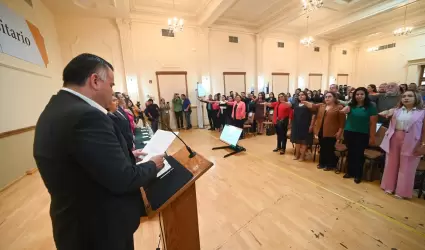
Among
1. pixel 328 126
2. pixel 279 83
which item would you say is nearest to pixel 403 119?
pixel 328 126

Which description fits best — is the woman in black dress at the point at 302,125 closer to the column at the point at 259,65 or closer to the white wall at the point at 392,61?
the column at the point at 259,65

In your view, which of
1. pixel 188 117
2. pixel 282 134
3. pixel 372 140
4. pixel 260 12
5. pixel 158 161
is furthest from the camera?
pixel 188 117

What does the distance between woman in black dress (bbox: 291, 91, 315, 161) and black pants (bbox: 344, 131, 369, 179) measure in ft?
2.48

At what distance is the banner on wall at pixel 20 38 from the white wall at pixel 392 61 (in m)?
16.7

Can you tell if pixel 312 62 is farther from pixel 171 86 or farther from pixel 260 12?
pixel 171 86

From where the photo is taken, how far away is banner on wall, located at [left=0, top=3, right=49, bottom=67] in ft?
10.1

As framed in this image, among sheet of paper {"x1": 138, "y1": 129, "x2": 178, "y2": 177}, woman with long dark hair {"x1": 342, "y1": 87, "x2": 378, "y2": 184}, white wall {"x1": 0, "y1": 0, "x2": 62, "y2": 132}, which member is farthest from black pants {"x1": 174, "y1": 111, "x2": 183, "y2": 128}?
sheet of paper {"x1": 138, "y1": 129, "x2": 178, "y2": 177}

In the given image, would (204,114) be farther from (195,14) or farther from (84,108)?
(84,108)

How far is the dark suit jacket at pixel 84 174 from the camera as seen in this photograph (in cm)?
62

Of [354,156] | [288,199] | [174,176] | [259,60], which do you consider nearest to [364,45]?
[259,60]

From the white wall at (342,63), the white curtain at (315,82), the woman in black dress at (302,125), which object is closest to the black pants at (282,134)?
the woman in black dress at (302,125)

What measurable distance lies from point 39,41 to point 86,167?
18.9 feet

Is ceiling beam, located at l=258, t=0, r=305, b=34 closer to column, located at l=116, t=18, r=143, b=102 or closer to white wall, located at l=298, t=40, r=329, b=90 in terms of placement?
white wall, located at l=298, t=40, r=329, b=90

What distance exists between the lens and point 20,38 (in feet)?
11.6
